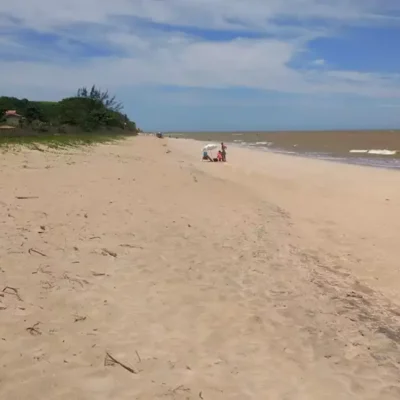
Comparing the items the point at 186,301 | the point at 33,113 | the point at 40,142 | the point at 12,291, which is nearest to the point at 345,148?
the point at 40,142

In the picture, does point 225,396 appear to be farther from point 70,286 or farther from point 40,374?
point 70,286

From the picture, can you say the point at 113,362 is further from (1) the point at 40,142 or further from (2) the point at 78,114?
(2) the point at 78,114

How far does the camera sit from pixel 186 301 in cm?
455

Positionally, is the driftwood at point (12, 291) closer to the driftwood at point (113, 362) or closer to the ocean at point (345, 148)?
the driftwood at point (113, 362)

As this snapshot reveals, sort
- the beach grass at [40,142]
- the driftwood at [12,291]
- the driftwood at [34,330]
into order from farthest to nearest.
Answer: the beach grass at [40,142] < the driftwood at [12,291] < the driftwood at [34,330]

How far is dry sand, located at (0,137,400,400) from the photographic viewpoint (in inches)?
128

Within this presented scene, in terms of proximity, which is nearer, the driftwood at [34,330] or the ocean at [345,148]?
the driftwood at [34,330]

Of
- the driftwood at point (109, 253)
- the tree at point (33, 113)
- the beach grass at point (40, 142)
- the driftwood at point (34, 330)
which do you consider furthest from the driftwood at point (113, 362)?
the tree at point (33, 113)

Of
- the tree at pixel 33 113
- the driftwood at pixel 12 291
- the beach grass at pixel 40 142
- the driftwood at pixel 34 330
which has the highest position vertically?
the tree at pixel 33 113

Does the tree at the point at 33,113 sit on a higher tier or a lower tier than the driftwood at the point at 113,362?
higher

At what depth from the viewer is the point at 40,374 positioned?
3049mm

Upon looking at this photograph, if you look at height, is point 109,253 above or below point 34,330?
above

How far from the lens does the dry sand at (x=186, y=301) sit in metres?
3.25

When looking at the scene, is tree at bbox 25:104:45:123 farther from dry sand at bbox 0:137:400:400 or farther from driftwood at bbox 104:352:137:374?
driftwood at bbox 104:352:137:374
